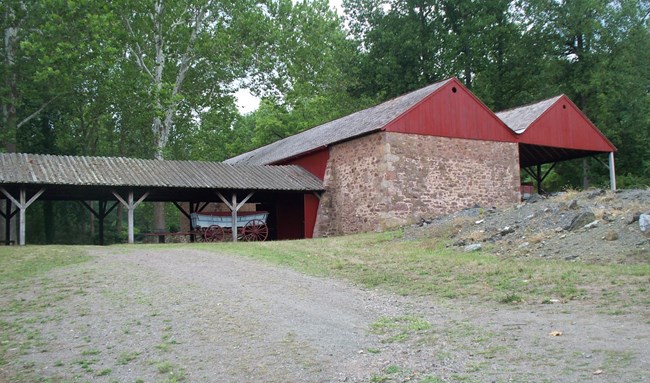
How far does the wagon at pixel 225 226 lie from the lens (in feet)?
74.1

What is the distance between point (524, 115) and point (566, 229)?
45.4ft

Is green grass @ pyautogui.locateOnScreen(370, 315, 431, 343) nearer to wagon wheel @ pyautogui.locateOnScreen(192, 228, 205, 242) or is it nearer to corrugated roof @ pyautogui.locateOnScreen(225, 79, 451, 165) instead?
corrugated roof @ pyautogui.locateOnScreen(225, 79, 451, 165)

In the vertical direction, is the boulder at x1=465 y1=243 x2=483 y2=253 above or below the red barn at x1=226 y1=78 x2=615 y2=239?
below

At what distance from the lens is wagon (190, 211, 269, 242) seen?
22.6 m

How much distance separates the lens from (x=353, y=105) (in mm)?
42812

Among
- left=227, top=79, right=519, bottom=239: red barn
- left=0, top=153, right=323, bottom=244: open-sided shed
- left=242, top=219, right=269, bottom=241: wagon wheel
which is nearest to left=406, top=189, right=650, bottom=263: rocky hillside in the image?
left=227, top=79, right=519, bottom=239: red barn

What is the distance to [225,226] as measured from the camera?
74.8 ft

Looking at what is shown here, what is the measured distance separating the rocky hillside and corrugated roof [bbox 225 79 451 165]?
527 centimetres

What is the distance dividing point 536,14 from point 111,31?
2465 cm

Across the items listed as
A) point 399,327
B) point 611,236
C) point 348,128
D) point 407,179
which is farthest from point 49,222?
point 399,327

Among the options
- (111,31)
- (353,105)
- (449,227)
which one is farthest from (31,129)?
(449,227)

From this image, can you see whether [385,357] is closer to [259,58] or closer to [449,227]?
[449,227]

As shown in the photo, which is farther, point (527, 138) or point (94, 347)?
point (527, 138)

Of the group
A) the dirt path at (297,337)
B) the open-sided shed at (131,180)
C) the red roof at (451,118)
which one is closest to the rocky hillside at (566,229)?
the dirt path at (297,337)
